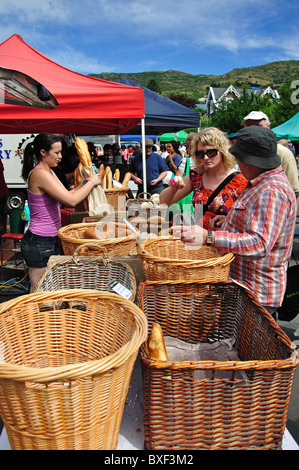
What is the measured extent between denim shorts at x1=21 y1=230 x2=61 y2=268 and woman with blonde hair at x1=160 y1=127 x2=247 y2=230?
49.8 inches

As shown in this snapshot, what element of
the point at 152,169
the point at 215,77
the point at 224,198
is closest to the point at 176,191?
the point at 224,198

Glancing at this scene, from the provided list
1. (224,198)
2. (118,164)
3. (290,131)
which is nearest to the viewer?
(224,198)

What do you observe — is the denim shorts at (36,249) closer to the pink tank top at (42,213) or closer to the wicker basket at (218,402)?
the pink tank top at (42,213)

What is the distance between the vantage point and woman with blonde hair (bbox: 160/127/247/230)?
6.93 ft

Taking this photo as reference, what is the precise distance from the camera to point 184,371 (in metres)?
0.85

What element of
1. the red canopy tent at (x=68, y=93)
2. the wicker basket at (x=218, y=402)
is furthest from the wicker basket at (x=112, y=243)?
the red canopy tent at (x=68, y=93)

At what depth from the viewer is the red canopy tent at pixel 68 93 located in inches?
132

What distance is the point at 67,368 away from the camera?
722 mm

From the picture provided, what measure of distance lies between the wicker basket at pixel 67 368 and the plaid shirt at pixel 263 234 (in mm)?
657

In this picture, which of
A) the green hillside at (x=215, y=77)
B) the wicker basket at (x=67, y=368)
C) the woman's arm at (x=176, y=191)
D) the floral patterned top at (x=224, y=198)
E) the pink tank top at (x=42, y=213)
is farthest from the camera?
the green hillside at (x=215, y=77)

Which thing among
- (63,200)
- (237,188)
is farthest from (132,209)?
(237,188)

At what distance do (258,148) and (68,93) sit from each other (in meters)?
2.52

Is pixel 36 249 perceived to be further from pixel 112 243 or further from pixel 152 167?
pixel 152 167

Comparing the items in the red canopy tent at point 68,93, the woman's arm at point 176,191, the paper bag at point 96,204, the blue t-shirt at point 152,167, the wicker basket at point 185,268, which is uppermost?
the red canopy tent at point 68,93
